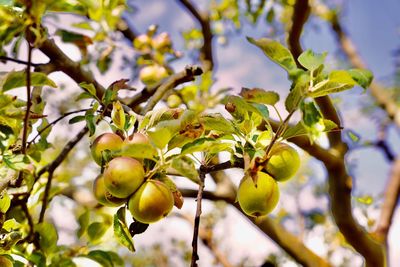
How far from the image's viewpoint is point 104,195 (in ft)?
2.52

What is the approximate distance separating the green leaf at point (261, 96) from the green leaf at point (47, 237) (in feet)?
1.08

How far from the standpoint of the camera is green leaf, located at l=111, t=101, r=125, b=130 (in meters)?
0.78

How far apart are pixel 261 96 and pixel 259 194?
14cm

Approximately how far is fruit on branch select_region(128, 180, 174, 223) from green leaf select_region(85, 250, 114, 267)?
4.0 inches

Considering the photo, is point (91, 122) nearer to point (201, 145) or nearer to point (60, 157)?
Result: point (60, 157)

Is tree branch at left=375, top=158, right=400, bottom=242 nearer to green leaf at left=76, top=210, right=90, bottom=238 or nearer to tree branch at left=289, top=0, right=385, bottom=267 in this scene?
tree branch at left=289, top=0, right=385, bottom=267

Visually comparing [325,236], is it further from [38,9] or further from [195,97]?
[38,9]

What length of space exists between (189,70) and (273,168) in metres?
0.51

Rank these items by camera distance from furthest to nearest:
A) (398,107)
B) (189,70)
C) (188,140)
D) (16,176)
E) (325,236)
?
(398,107)
(325,236)
(189,70)
(16,176)
(188,140)

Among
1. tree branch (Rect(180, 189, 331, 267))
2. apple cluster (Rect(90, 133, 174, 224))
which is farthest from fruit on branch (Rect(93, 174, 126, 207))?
tree branch (Rect(180, 189, 331, 267))

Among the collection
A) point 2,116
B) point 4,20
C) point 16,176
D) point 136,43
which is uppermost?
point 4,20

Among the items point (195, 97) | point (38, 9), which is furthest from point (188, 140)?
point (195, 97)

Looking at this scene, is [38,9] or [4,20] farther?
[4,20]

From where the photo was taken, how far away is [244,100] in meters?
0.71
